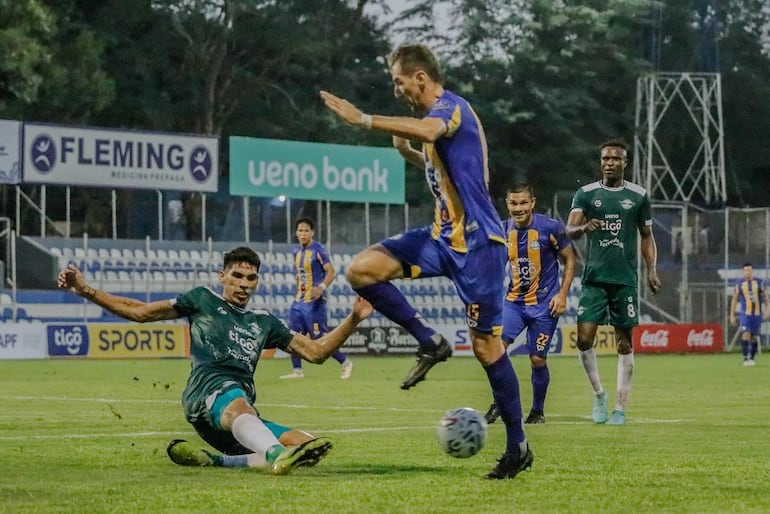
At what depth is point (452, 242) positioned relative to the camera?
918 centimetres

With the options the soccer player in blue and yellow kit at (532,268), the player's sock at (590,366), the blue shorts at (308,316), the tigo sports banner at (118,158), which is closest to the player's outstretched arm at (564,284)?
the soccer player in blue and yellow kit at (532,268)

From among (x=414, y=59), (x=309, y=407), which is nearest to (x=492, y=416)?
(x=309, y=407)

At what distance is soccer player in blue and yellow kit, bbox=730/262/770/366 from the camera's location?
33625 millimetres

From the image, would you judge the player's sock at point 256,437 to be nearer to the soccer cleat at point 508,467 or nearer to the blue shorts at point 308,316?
the soccer cleat at point 508,467

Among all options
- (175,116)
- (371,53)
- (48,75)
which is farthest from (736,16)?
(48,75)

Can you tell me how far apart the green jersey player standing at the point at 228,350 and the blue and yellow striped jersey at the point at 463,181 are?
69 cm

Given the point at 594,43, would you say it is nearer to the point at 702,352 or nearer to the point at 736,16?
the point at 736,16

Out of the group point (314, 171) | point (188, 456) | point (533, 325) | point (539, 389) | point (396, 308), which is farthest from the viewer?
point (314, 171)

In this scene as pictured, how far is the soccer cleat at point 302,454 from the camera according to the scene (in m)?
8.88

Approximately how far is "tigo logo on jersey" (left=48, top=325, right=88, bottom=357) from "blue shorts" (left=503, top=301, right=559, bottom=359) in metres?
19.8

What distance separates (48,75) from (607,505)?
3842 cm

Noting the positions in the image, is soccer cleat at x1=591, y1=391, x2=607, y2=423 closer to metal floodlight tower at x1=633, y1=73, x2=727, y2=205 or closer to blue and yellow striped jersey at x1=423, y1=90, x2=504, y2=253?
blue and yellow striped jersey at x1=423, y1=90, x2=504, y2=253

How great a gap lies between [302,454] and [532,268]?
624 centimetres

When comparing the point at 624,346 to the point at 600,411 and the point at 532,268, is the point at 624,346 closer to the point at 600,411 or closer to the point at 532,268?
the point at 600,411
